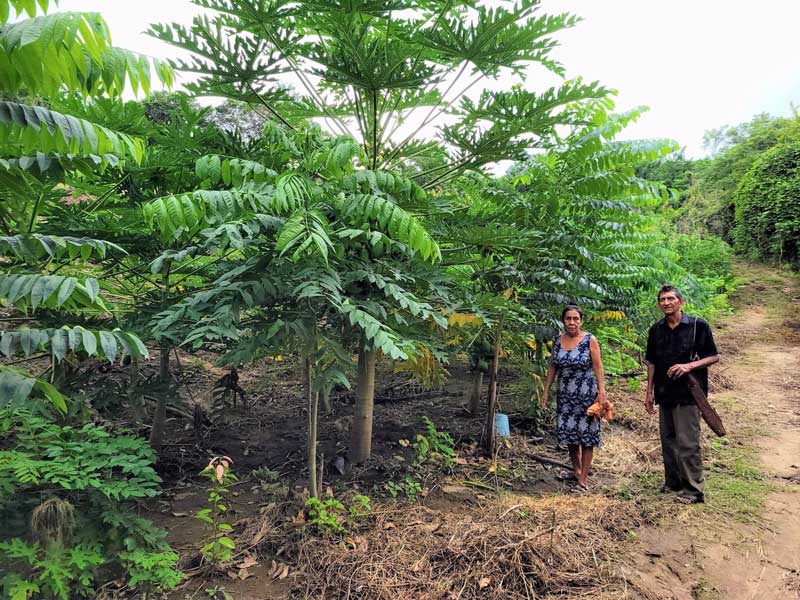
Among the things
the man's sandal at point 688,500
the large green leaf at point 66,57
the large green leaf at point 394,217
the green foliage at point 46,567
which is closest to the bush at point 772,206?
the man's sandal at point 688,500

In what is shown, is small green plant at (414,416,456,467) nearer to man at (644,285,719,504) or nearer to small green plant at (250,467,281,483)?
small green plant at (250,467,281,483)

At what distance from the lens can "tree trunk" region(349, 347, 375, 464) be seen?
4180mm

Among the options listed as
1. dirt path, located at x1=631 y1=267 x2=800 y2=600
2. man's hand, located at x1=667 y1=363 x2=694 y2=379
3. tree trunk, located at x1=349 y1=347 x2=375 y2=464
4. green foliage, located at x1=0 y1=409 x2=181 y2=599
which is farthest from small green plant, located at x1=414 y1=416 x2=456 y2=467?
green foliage, located at x1=0 y1=409 x2=181 y2=599

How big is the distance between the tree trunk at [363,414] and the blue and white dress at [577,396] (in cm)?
172

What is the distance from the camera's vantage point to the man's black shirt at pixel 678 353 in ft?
12.6

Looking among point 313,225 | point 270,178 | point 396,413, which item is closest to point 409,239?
point 313,225

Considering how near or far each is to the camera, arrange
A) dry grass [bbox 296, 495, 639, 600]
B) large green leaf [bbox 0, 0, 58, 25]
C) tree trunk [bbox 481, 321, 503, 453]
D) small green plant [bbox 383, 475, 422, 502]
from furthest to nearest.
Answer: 1. tree trunk [bbox 481, 321, 503, 453]
2. small green plant [bbox 383, 475, 422, 502]
3. dry grass [bbox 296, 495, 639, 600]
4. large green leaf [bbox 0, 0, 58, 25]

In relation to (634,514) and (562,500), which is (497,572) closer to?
(562,500)

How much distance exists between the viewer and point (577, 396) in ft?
13.7

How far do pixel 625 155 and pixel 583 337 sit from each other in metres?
1.63

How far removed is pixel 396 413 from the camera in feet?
19.1

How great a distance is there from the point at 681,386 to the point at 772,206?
1260cm

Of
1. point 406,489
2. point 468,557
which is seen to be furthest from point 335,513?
point 468,557

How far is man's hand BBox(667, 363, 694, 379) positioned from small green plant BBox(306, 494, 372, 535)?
265 centimetres
